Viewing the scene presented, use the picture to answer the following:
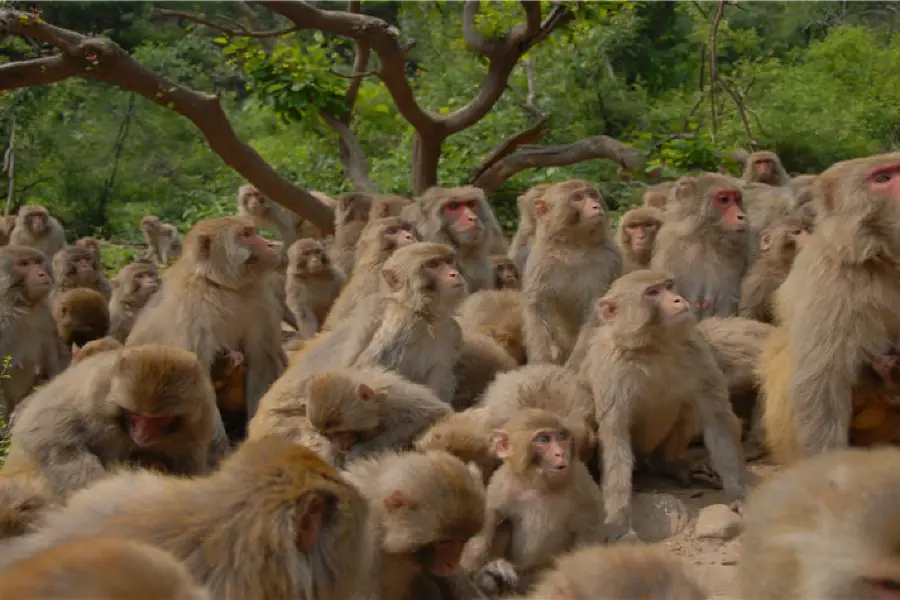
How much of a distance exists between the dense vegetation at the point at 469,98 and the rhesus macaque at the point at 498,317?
5.13 meters

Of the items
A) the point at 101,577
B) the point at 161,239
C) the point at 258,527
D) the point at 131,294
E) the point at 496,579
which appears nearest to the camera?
the point at 101,577

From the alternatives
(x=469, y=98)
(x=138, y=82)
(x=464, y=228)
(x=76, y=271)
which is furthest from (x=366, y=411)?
(x=469, y=98)

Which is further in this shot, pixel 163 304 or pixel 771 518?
pixel 163 304

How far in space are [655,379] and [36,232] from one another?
7.46 m

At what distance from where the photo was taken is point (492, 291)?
23.6 ft

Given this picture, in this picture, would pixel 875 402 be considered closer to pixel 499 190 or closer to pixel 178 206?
pixel 499 190

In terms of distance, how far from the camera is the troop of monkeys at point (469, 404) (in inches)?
111

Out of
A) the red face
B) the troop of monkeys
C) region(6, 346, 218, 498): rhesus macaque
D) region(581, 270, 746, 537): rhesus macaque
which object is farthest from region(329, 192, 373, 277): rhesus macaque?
region(6, 346, 218, 498): rhesus macaque

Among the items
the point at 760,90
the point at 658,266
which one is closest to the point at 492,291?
the point at 658,266

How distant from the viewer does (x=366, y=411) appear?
4.77 m

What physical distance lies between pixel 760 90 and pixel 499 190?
7.91 meters

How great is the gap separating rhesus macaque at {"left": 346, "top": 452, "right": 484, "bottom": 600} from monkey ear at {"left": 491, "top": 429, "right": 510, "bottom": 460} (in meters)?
0.45

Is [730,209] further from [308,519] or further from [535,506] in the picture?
[308,519]

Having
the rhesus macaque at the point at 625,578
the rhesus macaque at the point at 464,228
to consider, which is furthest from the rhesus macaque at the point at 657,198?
the rhesus macaque at the point at 625,578
